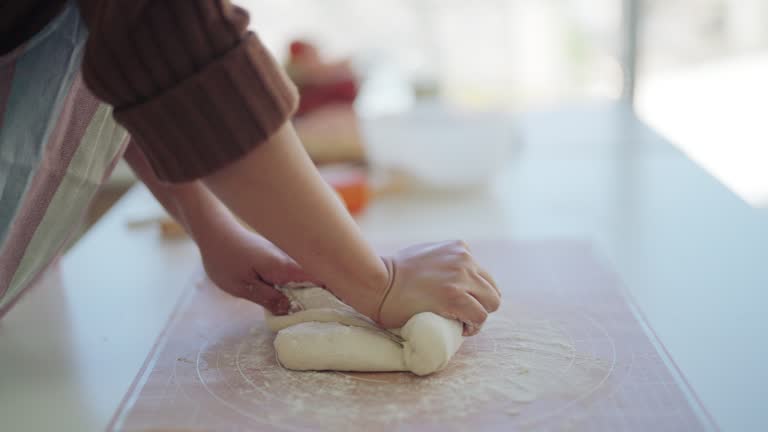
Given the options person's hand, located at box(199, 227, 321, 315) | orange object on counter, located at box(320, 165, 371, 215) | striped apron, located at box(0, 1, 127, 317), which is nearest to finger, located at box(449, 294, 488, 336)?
person's hand, located at box(199, 227, 321, 315)

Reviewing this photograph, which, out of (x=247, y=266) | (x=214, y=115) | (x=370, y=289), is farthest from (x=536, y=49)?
(x=214, y=115)

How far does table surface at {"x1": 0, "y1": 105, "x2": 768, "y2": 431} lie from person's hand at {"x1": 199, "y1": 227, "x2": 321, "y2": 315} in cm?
10

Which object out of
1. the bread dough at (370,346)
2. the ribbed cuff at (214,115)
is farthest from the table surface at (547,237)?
the ribbed cuff at (214,115)

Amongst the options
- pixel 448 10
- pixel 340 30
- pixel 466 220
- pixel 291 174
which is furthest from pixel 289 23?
pixel 291 174

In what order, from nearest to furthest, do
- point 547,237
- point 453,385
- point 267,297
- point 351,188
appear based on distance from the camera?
1. point 453,385
2. point 267,297
3. point 547,237
4. point 351,188

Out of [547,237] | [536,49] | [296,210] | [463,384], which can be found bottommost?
[536,49]

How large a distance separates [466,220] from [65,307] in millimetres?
598

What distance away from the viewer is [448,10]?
9.15 feet

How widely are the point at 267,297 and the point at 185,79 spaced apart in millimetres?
336

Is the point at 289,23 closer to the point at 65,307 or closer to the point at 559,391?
the point at 65,307

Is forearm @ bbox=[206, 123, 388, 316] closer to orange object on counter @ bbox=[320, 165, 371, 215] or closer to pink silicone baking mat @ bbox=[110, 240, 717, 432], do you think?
pink silicone baking mat @ bbox=[110, 240, 717, 432]

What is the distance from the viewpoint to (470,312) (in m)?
0.72

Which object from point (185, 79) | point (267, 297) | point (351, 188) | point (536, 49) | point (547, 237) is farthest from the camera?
point (536, 49)

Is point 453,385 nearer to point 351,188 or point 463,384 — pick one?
point 463,384
